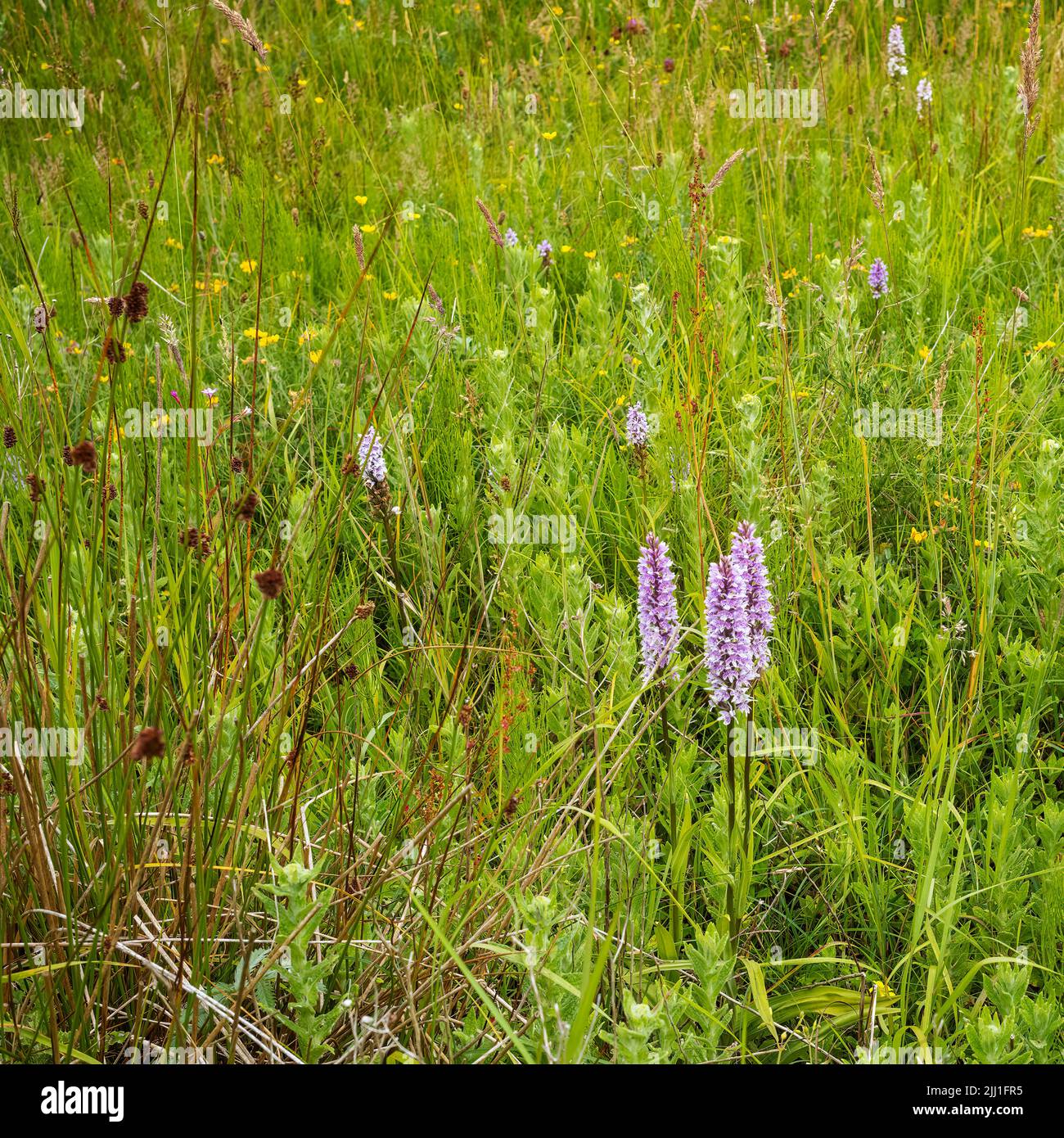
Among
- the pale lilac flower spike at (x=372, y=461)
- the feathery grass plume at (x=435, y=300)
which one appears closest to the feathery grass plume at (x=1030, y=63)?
the feathery grass plume at (x=435, y=300)

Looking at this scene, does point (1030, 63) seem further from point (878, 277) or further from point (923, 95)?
point (923, 95)

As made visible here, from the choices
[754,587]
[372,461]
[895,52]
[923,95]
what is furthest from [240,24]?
[895,52]

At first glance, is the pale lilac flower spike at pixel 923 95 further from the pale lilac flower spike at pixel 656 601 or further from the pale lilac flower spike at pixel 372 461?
the pale lilac flower spike at pixel 656 601

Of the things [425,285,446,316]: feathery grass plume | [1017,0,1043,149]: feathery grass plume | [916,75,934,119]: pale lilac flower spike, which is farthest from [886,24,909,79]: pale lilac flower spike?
[425,285,446,316]: feathery grass plume

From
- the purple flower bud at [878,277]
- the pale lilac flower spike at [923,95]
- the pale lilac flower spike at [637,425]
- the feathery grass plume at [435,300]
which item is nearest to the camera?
the pale lilac flower spike at [637,425]

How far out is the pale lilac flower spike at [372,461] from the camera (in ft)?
8.62

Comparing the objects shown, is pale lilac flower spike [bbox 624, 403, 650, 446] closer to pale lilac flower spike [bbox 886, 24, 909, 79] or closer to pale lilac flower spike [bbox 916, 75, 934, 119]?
pale lilac flower spike [bbox 916, 75, 934, 119]

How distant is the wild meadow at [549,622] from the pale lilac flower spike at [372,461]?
0.7 inches

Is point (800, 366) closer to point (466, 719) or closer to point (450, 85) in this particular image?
point (466, 719)

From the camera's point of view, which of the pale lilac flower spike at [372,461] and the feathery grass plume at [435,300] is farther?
the feathery grass plume at [435,300]

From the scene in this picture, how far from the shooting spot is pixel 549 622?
241 centimetres

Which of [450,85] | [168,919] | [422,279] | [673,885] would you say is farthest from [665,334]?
[450,85]

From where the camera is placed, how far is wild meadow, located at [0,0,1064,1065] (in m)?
1.70
